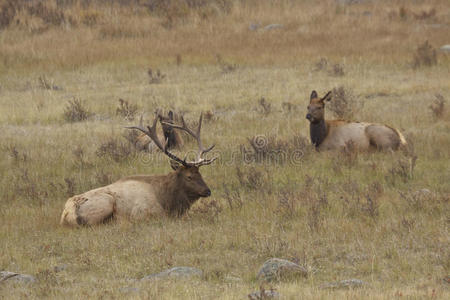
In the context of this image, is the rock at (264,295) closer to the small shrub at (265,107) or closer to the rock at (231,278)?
the rock at (231,278)

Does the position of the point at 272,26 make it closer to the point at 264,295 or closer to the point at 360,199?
the point at 360,199

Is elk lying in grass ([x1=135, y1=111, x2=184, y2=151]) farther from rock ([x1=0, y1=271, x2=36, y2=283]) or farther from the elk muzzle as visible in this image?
rock ([x1=0, y1=271, x2=36, y2=283])

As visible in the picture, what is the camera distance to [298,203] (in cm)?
1041

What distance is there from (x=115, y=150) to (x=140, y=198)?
161 inches

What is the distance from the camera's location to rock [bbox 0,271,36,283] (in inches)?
297

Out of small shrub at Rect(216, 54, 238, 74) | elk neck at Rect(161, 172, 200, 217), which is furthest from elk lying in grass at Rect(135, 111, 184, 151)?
small shrub at Rect(216, 54, 238, 74)

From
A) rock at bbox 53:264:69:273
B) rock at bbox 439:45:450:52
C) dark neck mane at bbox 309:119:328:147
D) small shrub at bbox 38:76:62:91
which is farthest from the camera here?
rock at bbox 439:45:450:52

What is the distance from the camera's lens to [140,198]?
1027 cm

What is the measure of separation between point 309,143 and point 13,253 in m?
6.99

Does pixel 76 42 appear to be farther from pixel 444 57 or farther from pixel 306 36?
pixel 444 57

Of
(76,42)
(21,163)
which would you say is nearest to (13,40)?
(76,42)

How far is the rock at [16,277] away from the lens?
7547 mm

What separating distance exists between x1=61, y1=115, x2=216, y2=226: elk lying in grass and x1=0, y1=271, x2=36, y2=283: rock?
220 cm

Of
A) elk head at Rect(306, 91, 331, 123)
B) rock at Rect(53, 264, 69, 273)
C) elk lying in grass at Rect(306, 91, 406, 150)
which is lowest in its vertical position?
rock at Rect(53, 264, 69, 273)
